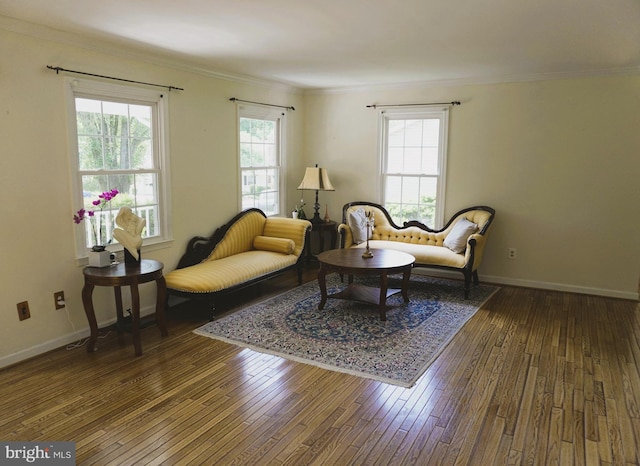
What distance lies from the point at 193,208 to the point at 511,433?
3479 millimetres

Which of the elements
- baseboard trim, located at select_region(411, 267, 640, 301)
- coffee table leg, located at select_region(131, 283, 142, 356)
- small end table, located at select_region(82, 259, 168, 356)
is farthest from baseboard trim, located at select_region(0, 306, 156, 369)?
baseboard trim, located at select_region(411, 267, 640, 301)

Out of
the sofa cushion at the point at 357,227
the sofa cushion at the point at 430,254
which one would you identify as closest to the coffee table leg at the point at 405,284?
the sofa cushion at the point at 430,254

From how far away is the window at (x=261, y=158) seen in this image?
5531 mm

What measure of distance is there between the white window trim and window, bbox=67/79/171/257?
1051mm

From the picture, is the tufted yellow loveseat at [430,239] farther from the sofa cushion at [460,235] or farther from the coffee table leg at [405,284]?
the coffee table leg at [405,284]

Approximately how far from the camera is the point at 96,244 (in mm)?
3832

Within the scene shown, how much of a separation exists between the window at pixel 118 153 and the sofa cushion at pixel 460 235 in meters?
2.96

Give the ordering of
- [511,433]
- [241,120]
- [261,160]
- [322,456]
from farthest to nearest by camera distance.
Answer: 1. [261,160]
2. [241,120]
3. [511,433]
4. [322,456]

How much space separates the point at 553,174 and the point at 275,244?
309cm

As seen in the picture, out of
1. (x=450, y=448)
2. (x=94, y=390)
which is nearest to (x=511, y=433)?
(x=450, y=448)

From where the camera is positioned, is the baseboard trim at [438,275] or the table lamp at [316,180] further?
the table lamp at [316,180]

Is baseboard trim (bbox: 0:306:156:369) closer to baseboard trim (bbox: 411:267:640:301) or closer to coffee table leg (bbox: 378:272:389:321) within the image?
coffee table leg (bbox: 378:272:389:321)

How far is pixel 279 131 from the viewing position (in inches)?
241

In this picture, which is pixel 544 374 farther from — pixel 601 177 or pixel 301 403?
pixel 601 177
